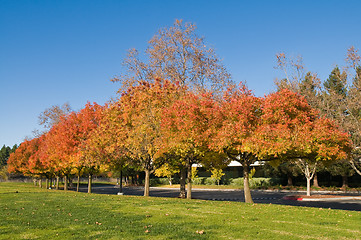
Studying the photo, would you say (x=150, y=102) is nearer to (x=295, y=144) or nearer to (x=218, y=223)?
(x=295, y=144)

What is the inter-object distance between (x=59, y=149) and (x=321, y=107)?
25.8m

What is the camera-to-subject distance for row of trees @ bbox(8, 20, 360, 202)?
62.5ft

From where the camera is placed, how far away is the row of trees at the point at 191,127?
19.1 metres

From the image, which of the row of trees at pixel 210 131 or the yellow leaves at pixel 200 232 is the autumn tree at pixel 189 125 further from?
the yellow leaves at pixel 200 232

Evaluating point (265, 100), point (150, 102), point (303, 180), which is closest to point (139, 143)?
point (150, 102)

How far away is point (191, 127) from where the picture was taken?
20.4m

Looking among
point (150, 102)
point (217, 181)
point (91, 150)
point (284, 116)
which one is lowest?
point (217, 181)

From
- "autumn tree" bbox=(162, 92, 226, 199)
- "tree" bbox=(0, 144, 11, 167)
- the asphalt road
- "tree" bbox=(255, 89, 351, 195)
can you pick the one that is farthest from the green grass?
"tree" bbox=(0, 144, 11, 167)

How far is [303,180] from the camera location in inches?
2199

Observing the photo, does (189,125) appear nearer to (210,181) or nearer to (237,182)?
(237,182)

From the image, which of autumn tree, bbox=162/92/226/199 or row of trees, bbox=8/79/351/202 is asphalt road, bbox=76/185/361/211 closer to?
row of trees, bbox=8/79/351/202

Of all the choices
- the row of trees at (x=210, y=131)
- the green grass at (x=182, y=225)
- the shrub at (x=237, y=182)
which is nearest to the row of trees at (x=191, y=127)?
the row of trees at (x=210, y=131)

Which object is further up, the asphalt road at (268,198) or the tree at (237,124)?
the tree at (237,124)

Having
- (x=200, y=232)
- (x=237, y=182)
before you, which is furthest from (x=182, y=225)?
(x=237, y=182)
